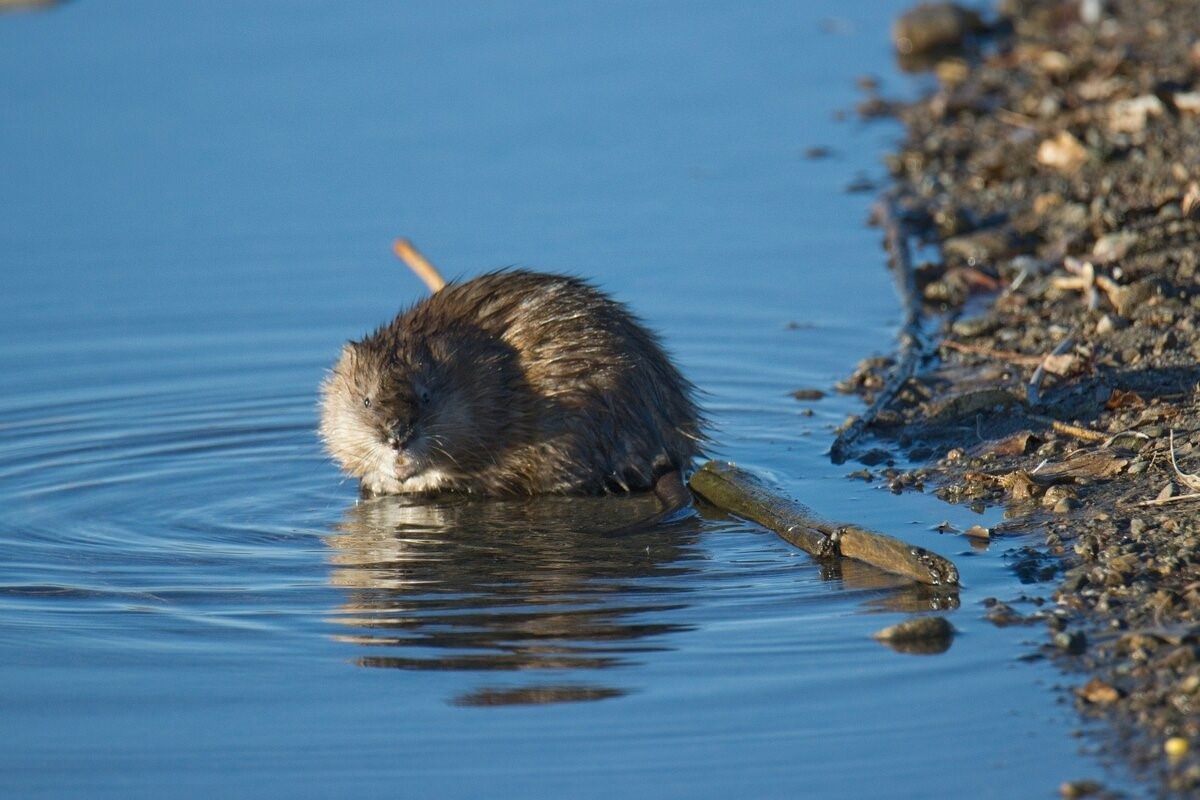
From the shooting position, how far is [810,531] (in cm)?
662

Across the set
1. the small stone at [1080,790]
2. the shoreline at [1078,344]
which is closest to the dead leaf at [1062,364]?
the shoreline at [1078,344]

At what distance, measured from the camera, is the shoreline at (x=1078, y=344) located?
18.3 ft

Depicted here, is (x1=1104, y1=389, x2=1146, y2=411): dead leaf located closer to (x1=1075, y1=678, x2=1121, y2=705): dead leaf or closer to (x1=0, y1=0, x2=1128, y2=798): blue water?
(x1=0, y1=0, x2=1128, y2=798): blue water

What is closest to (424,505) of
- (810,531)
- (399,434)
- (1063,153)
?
(399,434)

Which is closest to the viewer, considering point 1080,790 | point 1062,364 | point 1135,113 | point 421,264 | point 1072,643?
point 1080,790

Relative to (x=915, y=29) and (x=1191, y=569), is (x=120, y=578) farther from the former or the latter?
(x=915, y=29)

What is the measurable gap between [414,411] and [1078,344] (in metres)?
2.97

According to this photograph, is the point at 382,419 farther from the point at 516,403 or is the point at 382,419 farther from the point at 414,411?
the point at 516,403

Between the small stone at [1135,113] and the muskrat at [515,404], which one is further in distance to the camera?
the small stone at [1135,113]

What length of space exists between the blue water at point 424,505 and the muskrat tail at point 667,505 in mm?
111

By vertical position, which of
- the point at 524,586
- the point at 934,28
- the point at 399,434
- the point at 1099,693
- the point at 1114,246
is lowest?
the point at 1099,693

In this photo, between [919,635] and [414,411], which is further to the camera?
[414,411]

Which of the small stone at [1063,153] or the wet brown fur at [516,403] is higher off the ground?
the small stone at [1063,153]

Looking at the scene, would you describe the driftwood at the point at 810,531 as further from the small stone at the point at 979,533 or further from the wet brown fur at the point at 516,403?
the small stone at the point at 979,533
